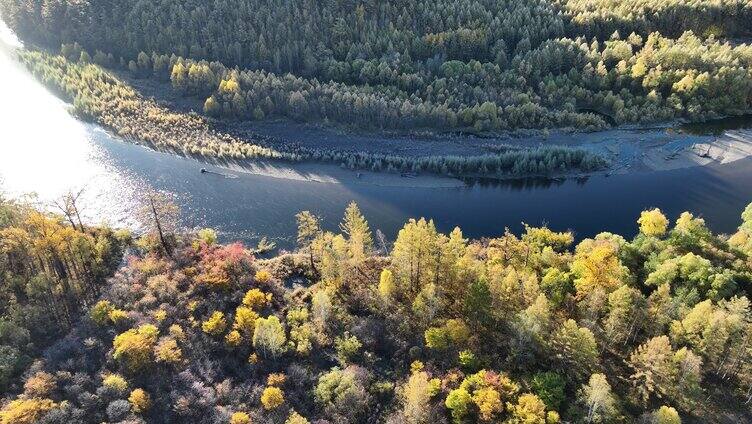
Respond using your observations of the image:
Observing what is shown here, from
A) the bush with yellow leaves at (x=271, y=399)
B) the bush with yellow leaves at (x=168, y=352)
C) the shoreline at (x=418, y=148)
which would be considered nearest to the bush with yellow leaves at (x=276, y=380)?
the bush with yellow leaves at (x=271, y=399)

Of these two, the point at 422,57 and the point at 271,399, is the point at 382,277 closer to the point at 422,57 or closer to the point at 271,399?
the point at 271,399

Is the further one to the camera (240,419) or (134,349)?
(134,349)

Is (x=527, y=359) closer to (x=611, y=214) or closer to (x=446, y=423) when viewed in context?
(x=446, y=423)

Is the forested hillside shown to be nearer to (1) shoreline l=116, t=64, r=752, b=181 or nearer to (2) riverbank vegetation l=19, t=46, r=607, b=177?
(1) shoreline l=116, t=64, r=752, b=181

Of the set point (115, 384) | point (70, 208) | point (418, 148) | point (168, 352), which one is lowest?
point (115, 384)

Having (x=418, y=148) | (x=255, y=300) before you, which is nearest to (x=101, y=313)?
(x=255, y=300)

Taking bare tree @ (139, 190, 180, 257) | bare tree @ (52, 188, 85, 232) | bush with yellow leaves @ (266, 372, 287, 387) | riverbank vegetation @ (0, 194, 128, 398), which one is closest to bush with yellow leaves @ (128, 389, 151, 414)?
bush with yellow leaves @ (266, 372, 287, 387)
